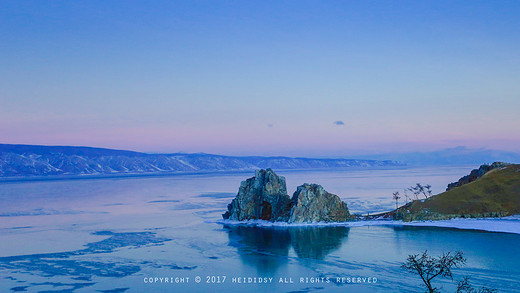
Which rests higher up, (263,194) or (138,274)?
(263,194)

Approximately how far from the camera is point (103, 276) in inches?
1357

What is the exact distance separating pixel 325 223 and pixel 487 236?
66.1 ft

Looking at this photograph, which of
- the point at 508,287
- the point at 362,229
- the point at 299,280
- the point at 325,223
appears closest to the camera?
the point at 508,287

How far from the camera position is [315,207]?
212 ft

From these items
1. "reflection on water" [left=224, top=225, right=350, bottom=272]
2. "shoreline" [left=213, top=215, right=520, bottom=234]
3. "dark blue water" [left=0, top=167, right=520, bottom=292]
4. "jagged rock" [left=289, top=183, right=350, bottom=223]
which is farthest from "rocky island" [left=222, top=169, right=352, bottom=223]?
"reflection on water" [left=224, top=225, right=350, bottom=272]

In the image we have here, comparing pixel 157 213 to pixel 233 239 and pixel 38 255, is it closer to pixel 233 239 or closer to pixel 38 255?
pixel 233 239

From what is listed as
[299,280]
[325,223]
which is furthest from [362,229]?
[299,280]

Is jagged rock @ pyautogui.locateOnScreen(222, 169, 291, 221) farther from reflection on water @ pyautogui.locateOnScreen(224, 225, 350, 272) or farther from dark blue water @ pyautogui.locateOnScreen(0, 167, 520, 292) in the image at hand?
reflection on water @ pyautogui.locateOnScreen(224, 225, 350, 272)

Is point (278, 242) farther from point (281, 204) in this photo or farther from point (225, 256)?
point (281, 204)

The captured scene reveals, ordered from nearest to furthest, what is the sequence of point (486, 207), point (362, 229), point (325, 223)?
point (362, 229), point (325, 223), point (486, 207)

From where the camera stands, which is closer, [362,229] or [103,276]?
[103,276]

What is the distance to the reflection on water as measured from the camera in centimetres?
4106

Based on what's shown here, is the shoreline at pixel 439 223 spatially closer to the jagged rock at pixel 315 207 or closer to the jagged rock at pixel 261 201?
the jagged rock at pixel 315 207

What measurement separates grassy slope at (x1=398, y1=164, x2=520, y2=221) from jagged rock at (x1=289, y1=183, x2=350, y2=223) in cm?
911
